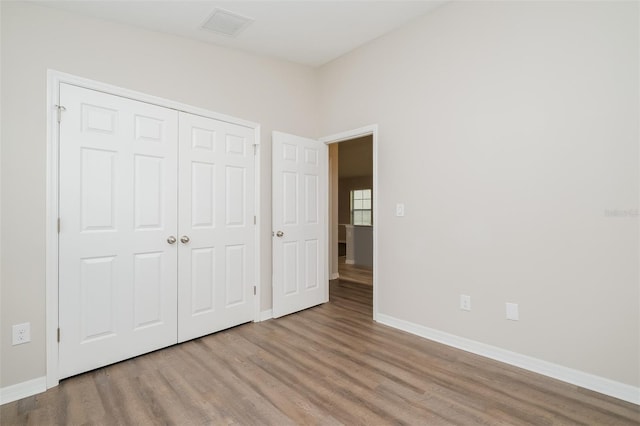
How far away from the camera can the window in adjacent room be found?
1104 centimetres

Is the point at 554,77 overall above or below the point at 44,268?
above

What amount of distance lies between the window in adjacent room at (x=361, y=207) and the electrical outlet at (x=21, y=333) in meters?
9.65

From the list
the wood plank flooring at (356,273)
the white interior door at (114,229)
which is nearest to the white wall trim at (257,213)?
the white interior door at (114,229)

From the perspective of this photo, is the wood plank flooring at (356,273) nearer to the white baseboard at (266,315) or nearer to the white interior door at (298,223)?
the white interior door at (298,223)

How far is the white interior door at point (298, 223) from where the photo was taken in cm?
345

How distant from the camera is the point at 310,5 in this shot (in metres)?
2.64

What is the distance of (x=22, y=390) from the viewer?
80.7 inches

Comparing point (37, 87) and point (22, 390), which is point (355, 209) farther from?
point (22, 390)

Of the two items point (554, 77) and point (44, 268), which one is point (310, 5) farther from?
point (44, 268)

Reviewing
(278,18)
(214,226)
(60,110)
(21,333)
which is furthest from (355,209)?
(21,333)

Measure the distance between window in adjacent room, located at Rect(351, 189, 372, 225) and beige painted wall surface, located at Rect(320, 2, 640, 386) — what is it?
7.82 m

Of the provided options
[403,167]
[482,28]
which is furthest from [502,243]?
[482,28]

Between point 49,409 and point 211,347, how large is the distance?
1.09 metres

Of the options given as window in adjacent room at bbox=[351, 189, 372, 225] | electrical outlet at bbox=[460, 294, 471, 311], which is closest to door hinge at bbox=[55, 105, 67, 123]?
electrical outlet at bbox=[460, 294, 471, 311]
